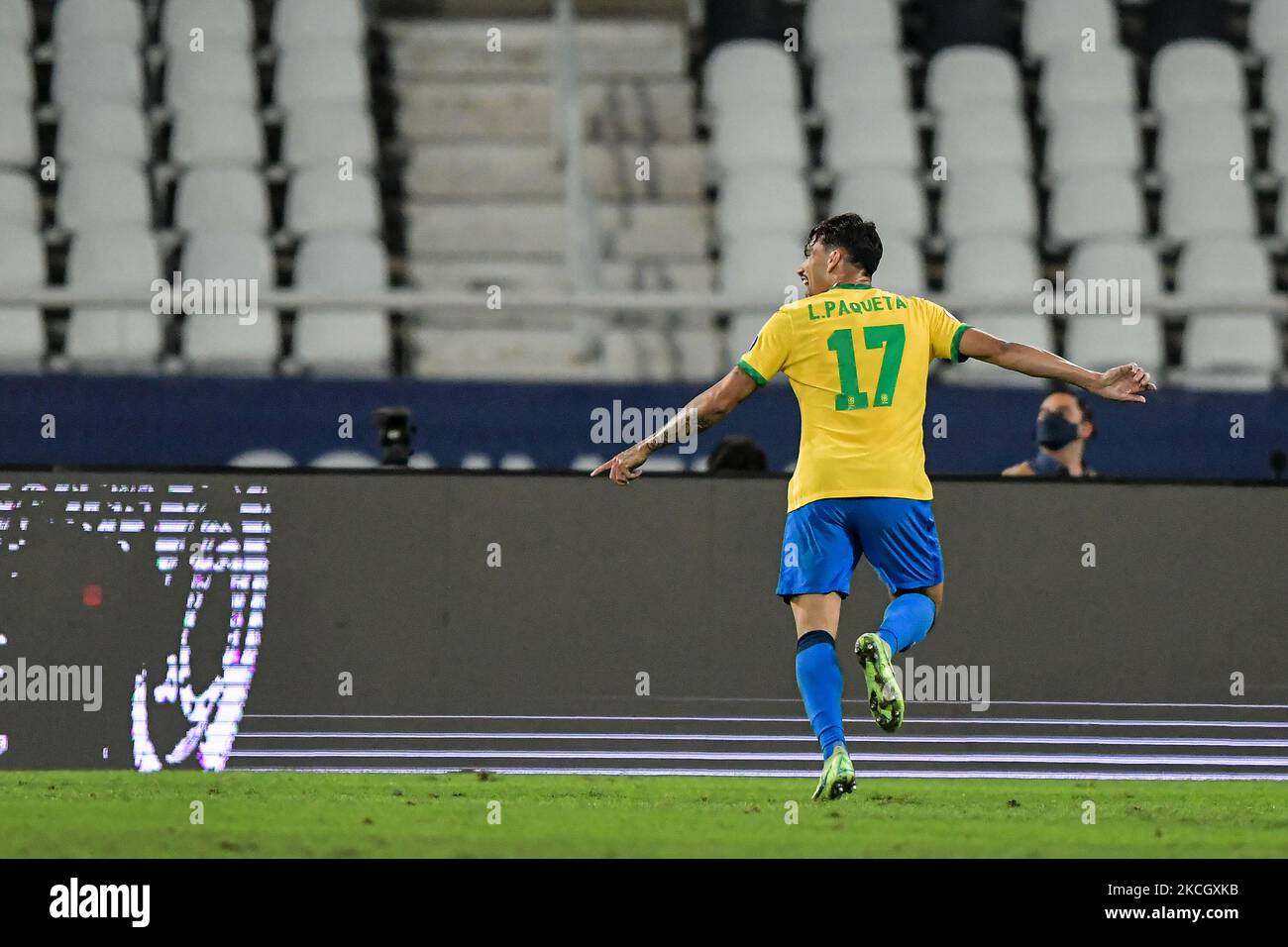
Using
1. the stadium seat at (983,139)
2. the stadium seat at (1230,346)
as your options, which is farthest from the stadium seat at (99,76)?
the stadium seat at (1230,346)

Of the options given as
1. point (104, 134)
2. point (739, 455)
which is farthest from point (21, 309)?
point (739, 455)

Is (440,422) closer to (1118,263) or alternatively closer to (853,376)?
(853,376)

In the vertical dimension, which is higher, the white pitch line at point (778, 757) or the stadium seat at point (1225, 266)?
the stadium seat at point (1225, 266)

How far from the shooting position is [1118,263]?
13.0 m

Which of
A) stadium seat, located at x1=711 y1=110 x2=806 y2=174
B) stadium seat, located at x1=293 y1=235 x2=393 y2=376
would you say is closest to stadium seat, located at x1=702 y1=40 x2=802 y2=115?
stadium seat, located at x1=711 y1=110 x2=806 y2=174

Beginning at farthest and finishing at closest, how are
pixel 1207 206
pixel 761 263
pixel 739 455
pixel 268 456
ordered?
pixel 1207 206
pixel 761 263
pixel 268 456
pixel 739 455

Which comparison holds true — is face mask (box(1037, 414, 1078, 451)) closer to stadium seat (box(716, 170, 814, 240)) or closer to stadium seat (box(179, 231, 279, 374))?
stadium seat (box(179, 231, 279, 374))

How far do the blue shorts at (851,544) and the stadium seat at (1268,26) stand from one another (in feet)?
31.4

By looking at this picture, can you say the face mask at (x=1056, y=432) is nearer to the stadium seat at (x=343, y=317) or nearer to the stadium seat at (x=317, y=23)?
the stadium seat at (x=343, y=317)

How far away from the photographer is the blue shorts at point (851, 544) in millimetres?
6465

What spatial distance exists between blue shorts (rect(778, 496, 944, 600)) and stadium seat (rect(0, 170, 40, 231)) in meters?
7.77

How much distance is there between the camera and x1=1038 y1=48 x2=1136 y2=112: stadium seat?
14.3 metres

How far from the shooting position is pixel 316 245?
12773 millimetres

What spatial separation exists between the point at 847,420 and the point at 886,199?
7098 millimetres
